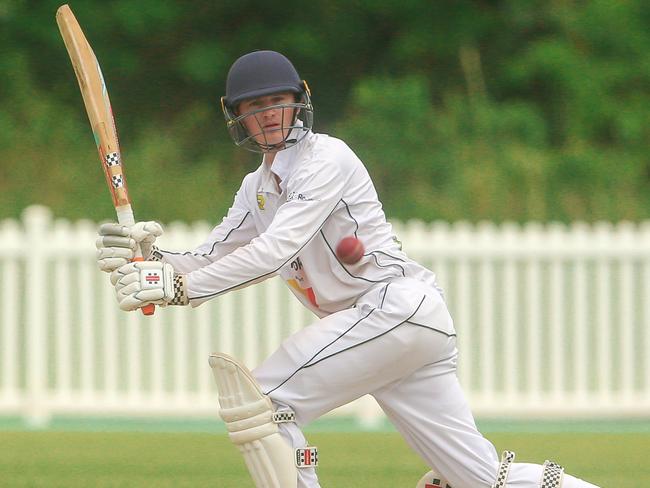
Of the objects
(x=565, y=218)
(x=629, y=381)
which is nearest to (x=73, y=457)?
(x=629, y=381)

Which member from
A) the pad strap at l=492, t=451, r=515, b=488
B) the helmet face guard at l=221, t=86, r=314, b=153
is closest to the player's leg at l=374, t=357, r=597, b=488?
the pad strap at l=492, t=451, r=515, b=488

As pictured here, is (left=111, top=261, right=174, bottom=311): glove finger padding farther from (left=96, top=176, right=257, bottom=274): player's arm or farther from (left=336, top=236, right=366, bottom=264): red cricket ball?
(left=336, top=236, right=366, bottom=264): red cricket ball

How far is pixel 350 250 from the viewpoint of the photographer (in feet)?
12.8

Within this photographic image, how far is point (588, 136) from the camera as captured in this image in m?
14.9

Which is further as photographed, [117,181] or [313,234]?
[117,181]

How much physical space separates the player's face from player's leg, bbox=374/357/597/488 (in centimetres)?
80

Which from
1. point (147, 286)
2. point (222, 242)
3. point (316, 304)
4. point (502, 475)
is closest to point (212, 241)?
point (222, 242)

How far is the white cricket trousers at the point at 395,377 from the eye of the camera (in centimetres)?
385

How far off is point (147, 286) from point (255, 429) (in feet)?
1.62

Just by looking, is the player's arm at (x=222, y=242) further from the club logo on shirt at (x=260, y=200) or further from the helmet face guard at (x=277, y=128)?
the helmet face guard at (x=277, y=128)

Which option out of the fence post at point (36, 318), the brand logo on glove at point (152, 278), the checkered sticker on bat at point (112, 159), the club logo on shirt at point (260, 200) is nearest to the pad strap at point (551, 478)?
the club logo on shirt at point (260, 200)

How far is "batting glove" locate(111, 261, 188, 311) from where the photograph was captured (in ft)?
12.2

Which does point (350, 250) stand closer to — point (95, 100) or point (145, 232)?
point (145, 232)

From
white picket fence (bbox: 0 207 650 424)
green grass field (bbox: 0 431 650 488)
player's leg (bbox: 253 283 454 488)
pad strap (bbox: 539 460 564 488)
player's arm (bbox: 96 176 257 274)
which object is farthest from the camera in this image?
white picket fence (bbox: 0 207 650 424)
